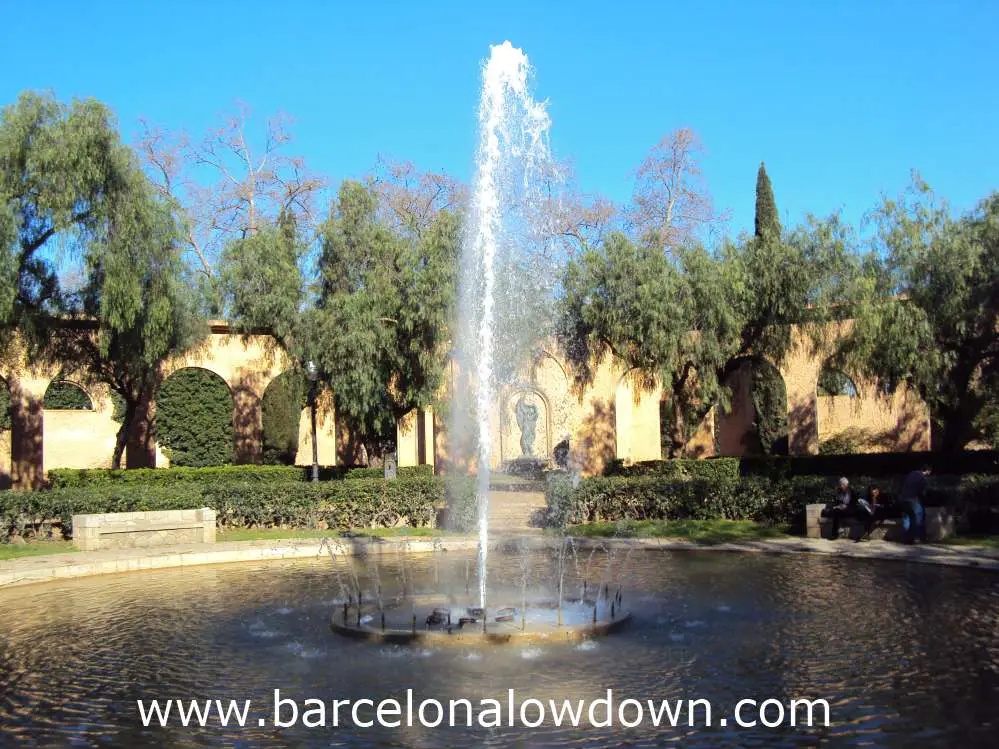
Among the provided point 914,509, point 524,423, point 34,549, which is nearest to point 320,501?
point 34,549

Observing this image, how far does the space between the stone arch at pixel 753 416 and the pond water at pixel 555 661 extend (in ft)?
60.7

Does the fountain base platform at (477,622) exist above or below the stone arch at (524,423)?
below

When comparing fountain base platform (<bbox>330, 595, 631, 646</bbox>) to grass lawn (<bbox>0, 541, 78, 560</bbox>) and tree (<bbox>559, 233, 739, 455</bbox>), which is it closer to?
grass lawn (<bbox>0, 541, 78, 560</bbox>)

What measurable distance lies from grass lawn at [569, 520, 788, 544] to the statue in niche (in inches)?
460

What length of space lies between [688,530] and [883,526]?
274cm

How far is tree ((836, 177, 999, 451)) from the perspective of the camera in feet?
56.2

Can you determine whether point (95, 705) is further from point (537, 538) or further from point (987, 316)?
point (987, 316)

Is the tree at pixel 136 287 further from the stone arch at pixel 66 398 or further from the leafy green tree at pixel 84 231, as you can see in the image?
the stone arch at pixel 66 398

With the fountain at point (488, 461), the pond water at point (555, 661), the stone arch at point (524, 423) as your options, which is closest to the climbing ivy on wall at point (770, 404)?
the stone arch at point (524, 423)

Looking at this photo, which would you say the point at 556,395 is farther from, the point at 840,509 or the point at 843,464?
the point at 840,509

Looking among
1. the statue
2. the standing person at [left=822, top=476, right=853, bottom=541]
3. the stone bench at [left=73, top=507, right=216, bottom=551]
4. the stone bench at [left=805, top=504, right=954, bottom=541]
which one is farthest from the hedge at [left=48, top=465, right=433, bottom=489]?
the standing person at [left=822, top=476, right=853, bottom=541]

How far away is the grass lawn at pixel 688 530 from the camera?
12938 mm

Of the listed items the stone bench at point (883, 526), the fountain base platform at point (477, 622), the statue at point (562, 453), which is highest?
the statue at point (562, 453)

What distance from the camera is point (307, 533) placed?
14.1 m
